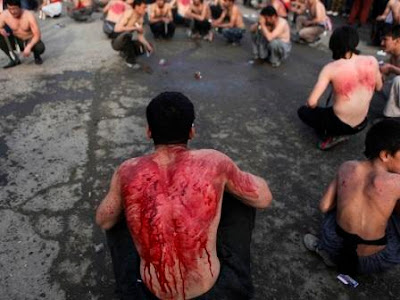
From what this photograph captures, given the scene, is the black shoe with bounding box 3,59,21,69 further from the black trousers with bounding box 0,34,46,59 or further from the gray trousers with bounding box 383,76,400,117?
the gray trousers with bounding box 383,76,400,117

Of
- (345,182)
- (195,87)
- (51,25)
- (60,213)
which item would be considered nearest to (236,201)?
(345,182)

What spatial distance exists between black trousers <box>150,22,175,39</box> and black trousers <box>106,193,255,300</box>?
6.85 metres

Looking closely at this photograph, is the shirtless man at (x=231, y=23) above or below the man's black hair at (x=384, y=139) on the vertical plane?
below

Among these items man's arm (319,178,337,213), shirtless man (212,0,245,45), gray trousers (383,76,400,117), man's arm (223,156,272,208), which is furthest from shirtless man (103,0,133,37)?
man's arm (223,156,272,208)

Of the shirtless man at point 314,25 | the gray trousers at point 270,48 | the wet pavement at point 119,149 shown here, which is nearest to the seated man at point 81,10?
the wet pavement at point 119,149

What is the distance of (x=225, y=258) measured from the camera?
7.57 feet

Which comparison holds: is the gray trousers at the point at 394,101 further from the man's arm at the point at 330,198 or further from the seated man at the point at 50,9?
the seated man at the point at 50,9

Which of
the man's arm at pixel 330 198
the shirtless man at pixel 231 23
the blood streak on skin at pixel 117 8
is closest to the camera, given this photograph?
the man's arm at pixel 330 198

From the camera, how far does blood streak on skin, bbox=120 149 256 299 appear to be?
199cm

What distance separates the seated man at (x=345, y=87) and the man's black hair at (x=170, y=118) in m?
2.65

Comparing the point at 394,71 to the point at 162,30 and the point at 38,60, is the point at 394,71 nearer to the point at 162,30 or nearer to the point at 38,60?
the point at 162,30

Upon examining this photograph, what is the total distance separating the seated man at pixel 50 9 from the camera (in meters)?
9.94

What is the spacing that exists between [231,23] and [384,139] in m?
6.41

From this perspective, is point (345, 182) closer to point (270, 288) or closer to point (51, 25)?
point (270, 288)
